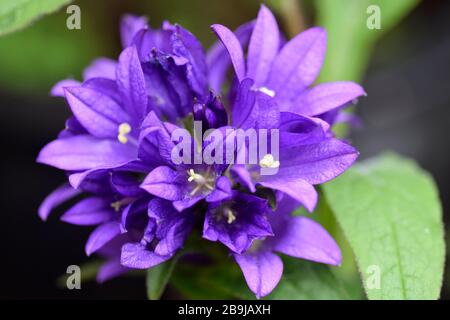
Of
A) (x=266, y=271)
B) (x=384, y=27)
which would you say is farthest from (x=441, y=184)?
(x=266, y=271)

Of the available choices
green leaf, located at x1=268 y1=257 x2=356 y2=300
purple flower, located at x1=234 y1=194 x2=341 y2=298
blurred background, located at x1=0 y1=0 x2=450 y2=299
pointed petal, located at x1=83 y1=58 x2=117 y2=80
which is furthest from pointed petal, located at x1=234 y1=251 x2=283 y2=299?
blurred background, located at x1=0 y1=0 x2=450 y2=299

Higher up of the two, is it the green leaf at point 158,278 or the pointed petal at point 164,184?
the pointed petal at point 164,184

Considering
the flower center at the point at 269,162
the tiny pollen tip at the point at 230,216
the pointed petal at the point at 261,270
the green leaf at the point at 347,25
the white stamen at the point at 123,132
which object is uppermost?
the green leaf at the point at 347,25

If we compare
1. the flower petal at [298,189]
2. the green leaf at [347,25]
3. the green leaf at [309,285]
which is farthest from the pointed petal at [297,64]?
the green leaf at [347,25]

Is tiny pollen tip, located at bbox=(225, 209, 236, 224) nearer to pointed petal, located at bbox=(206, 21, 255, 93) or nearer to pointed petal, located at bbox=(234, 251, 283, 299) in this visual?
pointed petal, located at bbox=(234, 251, 283, 299)

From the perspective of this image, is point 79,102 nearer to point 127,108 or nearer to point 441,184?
point 127,108

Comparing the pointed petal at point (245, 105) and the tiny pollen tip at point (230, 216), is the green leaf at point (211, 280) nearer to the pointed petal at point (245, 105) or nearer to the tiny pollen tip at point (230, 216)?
the tiny pollen tip at point (230, 216)
